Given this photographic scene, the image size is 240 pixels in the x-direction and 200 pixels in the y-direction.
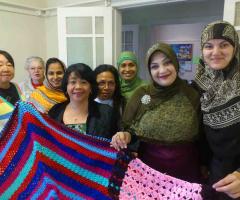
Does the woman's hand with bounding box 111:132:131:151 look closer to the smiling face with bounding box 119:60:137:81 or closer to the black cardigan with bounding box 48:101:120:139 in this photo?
the black cardigan with bounding box 48:101:120:139

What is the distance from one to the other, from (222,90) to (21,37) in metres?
3.37

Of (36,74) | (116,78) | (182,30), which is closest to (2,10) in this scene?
(36,74)

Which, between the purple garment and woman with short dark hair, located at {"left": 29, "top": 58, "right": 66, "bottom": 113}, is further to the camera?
woman with short dark hair, located at {"left": 29, "top": 58, "right": 66, "bottom": 113}

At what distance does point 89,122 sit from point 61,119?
163 mm

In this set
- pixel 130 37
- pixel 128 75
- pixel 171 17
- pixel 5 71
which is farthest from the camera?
pixel 130 37

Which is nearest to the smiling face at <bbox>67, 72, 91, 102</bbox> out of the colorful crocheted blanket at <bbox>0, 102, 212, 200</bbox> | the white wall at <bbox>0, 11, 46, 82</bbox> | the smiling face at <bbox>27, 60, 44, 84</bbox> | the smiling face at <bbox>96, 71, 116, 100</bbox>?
the colorful crocheted blanket at <bbox>0, 102, 212, 200</bbox>

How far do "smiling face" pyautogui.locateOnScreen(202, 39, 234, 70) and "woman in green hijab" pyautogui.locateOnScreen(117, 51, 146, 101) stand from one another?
40.1 inches

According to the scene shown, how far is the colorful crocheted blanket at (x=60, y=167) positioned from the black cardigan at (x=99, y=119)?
0.19 metres

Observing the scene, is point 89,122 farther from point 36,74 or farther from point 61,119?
point 36,74

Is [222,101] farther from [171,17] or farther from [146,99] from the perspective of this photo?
[171,17]

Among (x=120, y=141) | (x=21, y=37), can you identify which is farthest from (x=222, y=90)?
(x=21, y=37)

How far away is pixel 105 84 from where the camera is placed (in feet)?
6.18

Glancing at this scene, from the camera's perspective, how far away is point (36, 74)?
8.02ft

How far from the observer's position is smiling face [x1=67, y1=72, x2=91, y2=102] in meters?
1.45
